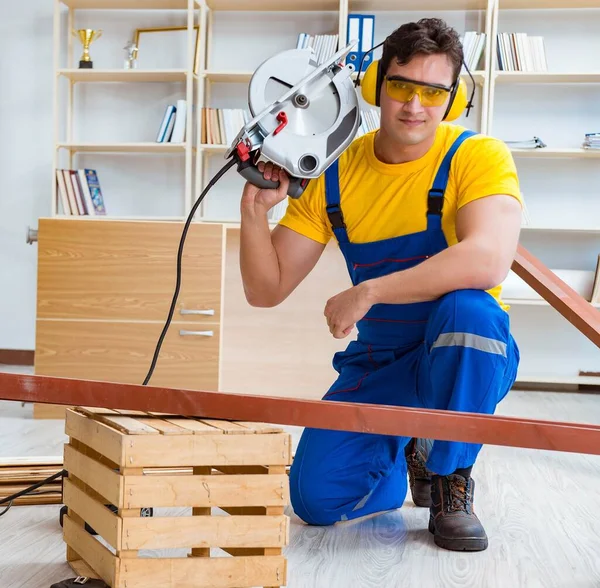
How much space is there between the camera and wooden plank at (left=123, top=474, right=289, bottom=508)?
1174 millimetres

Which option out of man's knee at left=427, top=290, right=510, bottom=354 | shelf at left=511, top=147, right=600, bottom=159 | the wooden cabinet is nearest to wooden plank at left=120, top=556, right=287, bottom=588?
man's knee at left=427, top=290, right=510, bottom=354

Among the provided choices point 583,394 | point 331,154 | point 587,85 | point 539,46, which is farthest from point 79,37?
point 331,154

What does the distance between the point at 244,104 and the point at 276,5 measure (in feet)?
1.95

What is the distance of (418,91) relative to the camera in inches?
65.1

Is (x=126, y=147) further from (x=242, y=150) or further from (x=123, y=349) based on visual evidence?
(x=242, y=150)

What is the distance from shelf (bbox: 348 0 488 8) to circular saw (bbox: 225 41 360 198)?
3443 millimetres

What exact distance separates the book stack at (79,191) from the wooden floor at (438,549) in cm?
310

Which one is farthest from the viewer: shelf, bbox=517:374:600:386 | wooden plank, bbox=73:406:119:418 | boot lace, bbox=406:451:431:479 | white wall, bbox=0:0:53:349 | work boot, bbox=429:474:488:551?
white wall, bbox=0:0:53:349

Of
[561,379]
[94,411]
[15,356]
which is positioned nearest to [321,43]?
[561,379]

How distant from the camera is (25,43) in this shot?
5098 millimetres

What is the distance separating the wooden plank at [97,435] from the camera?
117 cm

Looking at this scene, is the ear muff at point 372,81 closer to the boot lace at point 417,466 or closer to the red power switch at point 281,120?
the red power switch at point 281,120

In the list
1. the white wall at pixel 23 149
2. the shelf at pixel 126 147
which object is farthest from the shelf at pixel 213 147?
the white wall at pixel 23 149

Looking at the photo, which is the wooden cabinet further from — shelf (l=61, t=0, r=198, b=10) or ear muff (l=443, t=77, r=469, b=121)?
shelf (l=61, t=0, r=198, b=10)
